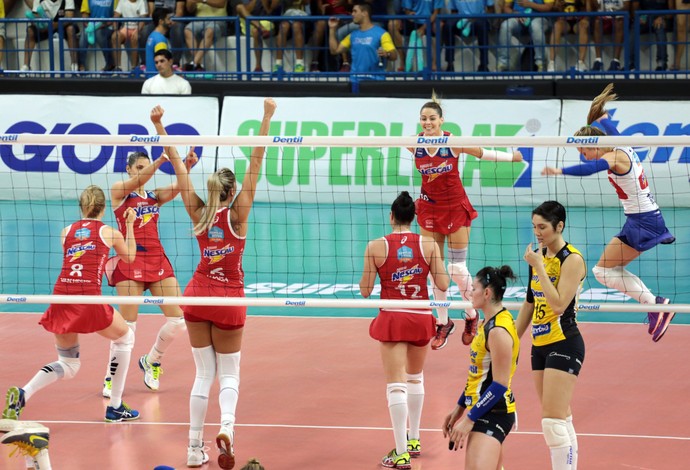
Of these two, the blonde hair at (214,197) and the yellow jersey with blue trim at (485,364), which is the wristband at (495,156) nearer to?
the blonde hair at (214,197)

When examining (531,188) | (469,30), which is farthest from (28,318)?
(469,30)

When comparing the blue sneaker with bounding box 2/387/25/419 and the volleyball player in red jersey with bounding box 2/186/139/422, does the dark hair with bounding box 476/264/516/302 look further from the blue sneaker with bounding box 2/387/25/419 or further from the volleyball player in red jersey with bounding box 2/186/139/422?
the blue sneaker with bounding box 2/387/25/419

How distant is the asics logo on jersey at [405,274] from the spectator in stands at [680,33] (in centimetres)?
1250

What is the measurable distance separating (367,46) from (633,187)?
11.0 meters

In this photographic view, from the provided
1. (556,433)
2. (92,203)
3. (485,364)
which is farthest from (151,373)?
(556,433)

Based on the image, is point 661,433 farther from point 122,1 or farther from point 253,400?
point 122,1

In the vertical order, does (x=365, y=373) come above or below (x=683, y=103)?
below

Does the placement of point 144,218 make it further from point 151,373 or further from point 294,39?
point 294,39

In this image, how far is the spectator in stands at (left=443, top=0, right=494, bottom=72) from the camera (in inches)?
777

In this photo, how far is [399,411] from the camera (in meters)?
7.53

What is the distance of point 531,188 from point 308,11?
657 cm

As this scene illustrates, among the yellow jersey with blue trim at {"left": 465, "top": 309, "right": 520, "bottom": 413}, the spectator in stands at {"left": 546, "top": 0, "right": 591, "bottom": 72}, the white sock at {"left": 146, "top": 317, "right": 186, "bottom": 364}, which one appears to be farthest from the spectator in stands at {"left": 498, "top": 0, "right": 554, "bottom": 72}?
the yellow jersey with blue trim at {"left": 465, "top": 309, "right": 520, "bottom": 413}

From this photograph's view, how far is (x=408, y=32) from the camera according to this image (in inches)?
824

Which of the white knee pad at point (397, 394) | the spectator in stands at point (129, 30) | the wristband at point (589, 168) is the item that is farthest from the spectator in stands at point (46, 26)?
the white knee pad at point (397, 394)
